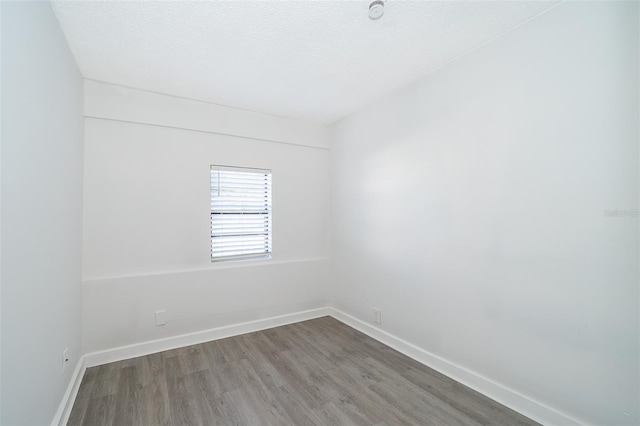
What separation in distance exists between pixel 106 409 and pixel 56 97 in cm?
221

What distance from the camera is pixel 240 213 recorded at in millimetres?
3426

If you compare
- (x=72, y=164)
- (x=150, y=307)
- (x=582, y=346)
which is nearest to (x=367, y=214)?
(x=582, y=346)

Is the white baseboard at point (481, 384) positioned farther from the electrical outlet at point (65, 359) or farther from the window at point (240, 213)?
the electrical outlet at point (65, 359)

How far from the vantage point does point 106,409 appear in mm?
1985

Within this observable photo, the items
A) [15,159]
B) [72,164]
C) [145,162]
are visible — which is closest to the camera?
[15,159]

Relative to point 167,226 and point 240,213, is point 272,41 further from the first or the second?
point 167,226

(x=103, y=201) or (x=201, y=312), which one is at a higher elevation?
(x=103, y=201)

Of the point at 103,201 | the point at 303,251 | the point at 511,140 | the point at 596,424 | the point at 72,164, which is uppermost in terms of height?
the point at 511,140

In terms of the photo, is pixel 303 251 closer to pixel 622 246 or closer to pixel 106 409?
pixel 106 409

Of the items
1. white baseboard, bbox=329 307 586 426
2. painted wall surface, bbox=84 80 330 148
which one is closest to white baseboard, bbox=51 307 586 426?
white baseboard, bbox=329 307 586 426

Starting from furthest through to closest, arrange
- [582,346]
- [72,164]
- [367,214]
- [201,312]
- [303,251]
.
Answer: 1. [303,251]
2. [367,214]
3. [201,312]
4. [72,164]
5. [582,346]

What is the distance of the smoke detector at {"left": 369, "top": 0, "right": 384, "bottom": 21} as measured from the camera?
1675 mm

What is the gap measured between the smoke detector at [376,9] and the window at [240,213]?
2.19 metres

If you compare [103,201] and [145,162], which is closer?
[103,201]
